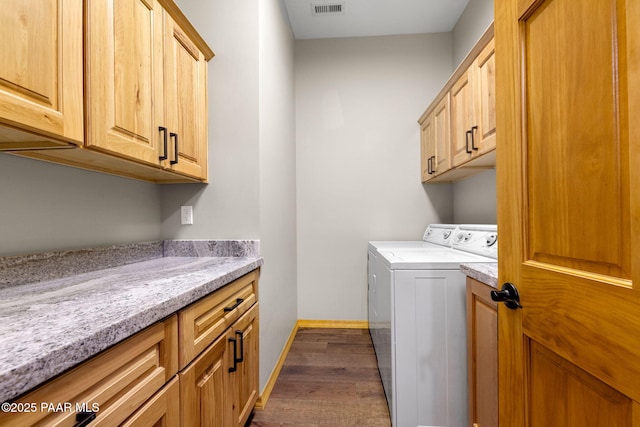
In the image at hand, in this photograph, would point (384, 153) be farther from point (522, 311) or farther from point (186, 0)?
point (522, 311)

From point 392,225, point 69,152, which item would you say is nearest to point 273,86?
point 69,152

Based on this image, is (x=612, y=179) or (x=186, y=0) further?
(x=186, y=0)

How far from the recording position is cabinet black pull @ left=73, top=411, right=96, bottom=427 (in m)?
0.54

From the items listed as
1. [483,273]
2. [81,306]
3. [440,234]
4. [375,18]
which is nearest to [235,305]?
[81,306]

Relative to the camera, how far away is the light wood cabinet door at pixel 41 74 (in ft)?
2.38

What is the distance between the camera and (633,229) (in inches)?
18.6

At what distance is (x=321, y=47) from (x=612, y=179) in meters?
3.05

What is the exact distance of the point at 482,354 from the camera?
1151mm

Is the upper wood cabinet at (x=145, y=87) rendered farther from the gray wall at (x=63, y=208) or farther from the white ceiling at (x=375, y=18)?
the white ceiling at (x=375, y=18)

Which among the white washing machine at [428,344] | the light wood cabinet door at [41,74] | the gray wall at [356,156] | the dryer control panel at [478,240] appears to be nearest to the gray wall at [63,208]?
the light wood cabinet door at [41,74]

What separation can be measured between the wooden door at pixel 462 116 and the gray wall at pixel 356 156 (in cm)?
86

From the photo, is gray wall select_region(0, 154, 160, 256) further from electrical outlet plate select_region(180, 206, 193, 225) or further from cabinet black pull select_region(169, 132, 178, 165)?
cabinet black pull select_region(169, 132, 178, 165)

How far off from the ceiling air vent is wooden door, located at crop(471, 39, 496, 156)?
145cm

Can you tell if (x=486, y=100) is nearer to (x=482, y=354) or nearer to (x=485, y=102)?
(x=485, y=102)
